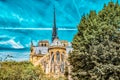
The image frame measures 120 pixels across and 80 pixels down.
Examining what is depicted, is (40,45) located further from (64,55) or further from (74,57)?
(74,57)

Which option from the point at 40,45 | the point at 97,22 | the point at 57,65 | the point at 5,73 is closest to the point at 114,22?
the point at 97,22

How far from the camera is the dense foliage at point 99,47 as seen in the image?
120 ft

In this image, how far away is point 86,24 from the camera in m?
41.0

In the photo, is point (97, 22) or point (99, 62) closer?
point (99, 62)

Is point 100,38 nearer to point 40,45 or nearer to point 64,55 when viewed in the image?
point 64,55

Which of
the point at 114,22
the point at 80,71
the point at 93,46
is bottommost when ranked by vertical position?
the point at 80,71

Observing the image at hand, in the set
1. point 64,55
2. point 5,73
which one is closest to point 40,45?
point 64,55

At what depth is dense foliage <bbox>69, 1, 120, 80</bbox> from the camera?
120 feet

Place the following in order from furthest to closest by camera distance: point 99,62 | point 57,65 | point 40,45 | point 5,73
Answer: point 40,45 < point 57,65 < point 5,73 < point 99,62

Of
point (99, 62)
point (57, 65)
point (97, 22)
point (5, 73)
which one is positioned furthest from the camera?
point (57, 65)

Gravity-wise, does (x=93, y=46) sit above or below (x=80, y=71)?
above

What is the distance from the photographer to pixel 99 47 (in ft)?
122

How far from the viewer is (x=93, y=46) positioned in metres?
37.7

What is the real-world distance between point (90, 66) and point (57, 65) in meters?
68.6
